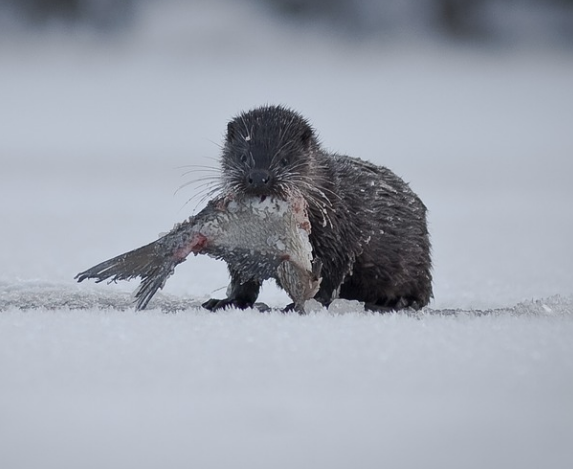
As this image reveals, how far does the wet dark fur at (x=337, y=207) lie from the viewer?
362 centimetres

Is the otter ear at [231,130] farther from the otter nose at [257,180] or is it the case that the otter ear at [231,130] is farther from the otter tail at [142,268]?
the otter tail at [142,268]

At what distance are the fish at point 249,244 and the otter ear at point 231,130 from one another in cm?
→ 40

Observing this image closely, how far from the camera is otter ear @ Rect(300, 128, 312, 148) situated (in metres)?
3.77

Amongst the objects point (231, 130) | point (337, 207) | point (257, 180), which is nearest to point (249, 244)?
point (257, 180)

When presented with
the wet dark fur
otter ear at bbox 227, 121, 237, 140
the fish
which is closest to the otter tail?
the fish

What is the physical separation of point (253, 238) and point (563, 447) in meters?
1.56

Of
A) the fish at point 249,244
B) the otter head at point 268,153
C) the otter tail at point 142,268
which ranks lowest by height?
the otter tail at point 142,268

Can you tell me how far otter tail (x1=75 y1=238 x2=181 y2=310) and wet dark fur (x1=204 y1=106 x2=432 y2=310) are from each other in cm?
33

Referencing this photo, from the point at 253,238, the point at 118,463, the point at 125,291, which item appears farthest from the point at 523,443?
the point at 125,291

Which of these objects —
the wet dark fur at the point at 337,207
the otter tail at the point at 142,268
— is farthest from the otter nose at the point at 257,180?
the otter tail at the point at 142,268

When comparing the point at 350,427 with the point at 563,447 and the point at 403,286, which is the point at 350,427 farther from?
the point at 403,286

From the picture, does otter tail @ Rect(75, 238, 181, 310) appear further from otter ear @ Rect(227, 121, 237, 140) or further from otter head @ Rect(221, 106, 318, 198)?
otter ear @ Rect(227, 121, 237, 140)

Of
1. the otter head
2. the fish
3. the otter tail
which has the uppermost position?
the otter head

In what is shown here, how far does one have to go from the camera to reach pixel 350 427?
2047mm
